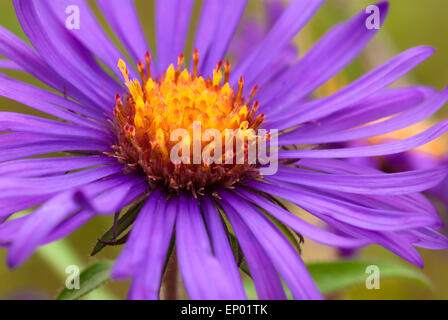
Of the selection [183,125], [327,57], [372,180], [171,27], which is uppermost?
[171,27]

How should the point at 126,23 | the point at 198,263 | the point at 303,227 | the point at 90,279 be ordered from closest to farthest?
1. the point at 198,263
2. the point at 303,227
3. the point at 90,279
4. the point at 126,23

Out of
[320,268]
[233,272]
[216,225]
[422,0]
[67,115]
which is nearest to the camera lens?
[233,272]

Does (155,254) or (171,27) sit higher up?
(171,27)

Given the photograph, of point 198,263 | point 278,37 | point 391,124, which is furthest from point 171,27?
point 198,263

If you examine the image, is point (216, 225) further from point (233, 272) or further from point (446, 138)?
point (446, 138)

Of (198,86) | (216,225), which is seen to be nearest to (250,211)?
(216,225)

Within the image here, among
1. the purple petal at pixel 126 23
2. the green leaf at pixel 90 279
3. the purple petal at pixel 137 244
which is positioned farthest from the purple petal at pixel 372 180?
the purple petal at pixel 126 23

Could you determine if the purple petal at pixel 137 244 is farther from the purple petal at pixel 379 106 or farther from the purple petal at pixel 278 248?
the purple petal at pixel 379 106

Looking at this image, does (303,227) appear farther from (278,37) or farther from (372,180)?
(278,37)
